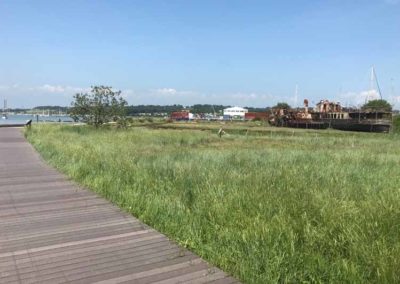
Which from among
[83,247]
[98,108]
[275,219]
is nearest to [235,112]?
[98,108]

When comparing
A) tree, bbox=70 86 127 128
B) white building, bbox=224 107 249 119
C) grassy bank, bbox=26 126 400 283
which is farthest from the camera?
white building, bbox=224 107 249 119

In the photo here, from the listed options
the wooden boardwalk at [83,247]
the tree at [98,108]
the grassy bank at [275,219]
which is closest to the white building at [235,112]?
the tree at [98,108]

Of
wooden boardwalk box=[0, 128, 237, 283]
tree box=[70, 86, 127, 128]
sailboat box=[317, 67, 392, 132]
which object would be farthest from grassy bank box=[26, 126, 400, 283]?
sailboat box=[317, 67, 392, 132]

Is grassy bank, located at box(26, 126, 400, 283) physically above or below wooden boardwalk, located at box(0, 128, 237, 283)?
above

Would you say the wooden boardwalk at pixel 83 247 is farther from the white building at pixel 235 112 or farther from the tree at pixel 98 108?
the white building at pixel 235 112

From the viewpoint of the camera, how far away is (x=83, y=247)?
542 centimetres

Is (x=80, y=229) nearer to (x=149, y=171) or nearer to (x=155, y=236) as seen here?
(x=155, y=236)

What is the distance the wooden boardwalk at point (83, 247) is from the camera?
4.53 metres

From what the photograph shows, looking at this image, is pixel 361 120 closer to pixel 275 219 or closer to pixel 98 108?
pixel 98 108

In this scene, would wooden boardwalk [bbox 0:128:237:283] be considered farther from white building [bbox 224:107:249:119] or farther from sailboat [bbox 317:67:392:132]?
white building [bbox 224:107:249:119]

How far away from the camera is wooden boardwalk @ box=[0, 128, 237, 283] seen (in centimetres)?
453

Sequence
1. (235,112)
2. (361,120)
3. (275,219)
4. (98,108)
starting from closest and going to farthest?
(275,219), (98,108), (361,120), (235,112)

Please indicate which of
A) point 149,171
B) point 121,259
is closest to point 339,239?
point 121,259

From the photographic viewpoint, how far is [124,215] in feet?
23.3
